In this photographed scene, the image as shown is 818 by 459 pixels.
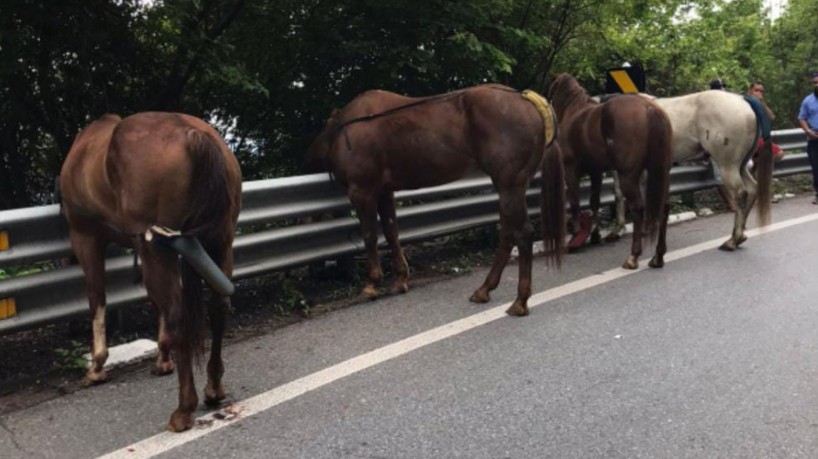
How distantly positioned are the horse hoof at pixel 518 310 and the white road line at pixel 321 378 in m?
0.07

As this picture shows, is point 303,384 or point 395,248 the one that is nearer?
point 303,384

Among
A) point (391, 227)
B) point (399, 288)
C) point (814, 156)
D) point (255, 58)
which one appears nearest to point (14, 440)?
point (399, 288)

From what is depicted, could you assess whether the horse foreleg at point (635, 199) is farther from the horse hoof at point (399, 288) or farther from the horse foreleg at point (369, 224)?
the horse foreleg at point (369, 224)

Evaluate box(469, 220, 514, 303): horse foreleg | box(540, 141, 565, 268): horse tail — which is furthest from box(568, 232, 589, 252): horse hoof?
box(469, 220, 514, 303): horse foreleg

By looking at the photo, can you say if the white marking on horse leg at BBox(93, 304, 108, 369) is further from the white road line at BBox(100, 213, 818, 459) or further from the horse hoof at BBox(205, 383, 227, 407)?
the white road line at BBox(100, 213, 818, 459)

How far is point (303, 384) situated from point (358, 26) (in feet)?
14.8

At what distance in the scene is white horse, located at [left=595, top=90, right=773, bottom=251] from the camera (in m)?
7.80

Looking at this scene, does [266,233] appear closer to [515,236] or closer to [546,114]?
[515,236]

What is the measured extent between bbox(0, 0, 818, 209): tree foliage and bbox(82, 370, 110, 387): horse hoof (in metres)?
2.89

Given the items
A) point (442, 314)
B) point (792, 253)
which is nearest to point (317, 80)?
point (442, 314)

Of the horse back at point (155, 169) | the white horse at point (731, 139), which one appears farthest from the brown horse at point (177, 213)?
the white horse at point (731, 139)

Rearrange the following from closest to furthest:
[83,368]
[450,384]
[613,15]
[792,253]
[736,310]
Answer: [450,384], [83,368], [736,310], [792,253], [613,15]

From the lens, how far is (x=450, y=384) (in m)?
3.95

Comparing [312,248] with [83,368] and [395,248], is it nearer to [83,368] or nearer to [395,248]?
[395,248]
